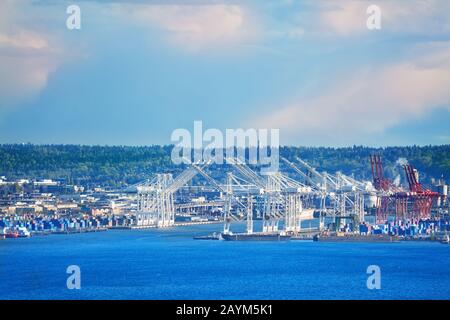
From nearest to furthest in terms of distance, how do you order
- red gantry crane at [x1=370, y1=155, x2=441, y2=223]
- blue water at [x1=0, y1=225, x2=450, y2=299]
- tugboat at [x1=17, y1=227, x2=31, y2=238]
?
blue water at [x1=0, y1=225, x2=450, y2=299] < tugboat at [x1=17, y1=227, x2=31, y2=238] < red gantry crane at [x1=370, y1=155, x2=441, y2=223]

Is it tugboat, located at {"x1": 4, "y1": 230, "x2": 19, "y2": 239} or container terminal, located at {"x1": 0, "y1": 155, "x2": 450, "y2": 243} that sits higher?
container terminal, located at {"x1": 0, "y1": 155, "x2": 450, "y2": 243}

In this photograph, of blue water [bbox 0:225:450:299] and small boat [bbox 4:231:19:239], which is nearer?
blue water [bbox 0:225:450:299]

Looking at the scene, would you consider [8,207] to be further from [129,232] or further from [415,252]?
[415,252]

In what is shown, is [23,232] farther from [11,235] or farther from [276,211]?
[276,211]

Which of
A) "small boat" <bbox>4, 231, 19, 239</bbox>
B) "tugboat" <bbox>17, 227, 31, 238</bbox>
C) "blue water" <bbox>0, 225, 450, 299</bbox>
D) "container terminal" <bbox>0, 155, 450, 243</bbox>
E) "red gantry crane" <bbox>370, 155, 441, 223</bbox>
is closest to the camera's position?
"blue water" <bbox>0, 225, 450, 299</bbox>

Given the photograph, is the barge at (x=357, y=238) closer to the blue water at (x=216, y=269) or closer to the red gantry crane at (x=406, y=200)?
the blue water at (x=216, y=269)

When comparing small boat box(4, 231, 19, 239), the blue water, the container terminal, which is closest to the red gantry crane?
the container terminal

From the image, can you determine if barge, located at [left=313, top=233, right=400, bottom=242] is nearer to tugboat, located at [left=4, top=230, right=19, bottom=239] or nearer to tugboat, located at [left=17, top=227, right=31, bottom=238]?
tugboat, located at [left=17, top=227, right=31, bottom=238]

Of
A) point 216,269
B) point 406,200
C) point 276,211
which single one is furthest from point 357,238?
point 216,269
